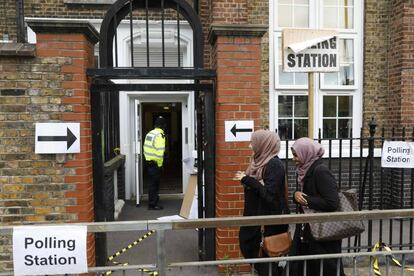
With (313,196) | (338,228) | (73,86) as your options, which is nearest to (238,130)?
(313,196)

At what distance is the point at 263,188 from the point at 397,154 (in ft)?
8.02

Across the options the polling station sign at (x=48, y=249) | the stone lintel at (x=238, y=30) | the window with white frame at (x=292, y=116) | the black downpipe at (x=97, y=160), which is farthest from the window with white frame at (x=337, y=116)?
the polling station sign at (x=48, y=249)

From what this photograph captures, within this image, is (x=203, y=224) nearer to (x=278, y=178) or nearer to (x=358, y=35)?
(x=278, y=178)

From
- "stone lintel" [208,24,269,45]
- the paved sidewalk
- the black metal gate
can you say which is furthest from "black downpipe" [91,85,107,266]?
"stone lintel" [208,24,269,45]

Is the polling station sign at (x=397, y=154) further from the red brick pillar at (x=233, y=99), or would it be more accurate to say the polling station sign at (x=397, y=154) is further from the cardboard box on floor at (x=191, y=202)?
the cardboard box on floor at (x=191, y=202)

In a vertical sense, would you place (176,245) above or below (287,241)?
below

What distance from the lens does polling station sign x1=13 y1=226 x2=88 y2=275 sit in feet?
7.30

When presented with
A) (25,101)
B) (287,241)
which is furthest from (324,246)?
(25,101)

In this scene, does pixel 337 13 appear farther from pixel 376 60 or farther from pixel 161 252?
pixel 161 252

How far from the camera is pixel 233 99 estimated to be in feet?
12.5

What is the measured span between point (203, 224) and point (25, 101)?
2272 millimetres

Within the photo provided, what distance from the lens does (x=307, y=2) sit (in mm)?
7016

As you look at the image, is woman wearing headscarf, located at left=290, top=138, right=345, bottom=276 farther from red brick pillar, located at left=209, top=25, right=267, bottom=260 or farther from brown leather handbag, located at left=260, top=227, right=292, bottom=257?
red brick pillar, located at left=209, top=25, right=267, bottom=260

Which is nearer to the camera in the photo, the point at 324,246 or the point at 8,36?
the point at 324,246
